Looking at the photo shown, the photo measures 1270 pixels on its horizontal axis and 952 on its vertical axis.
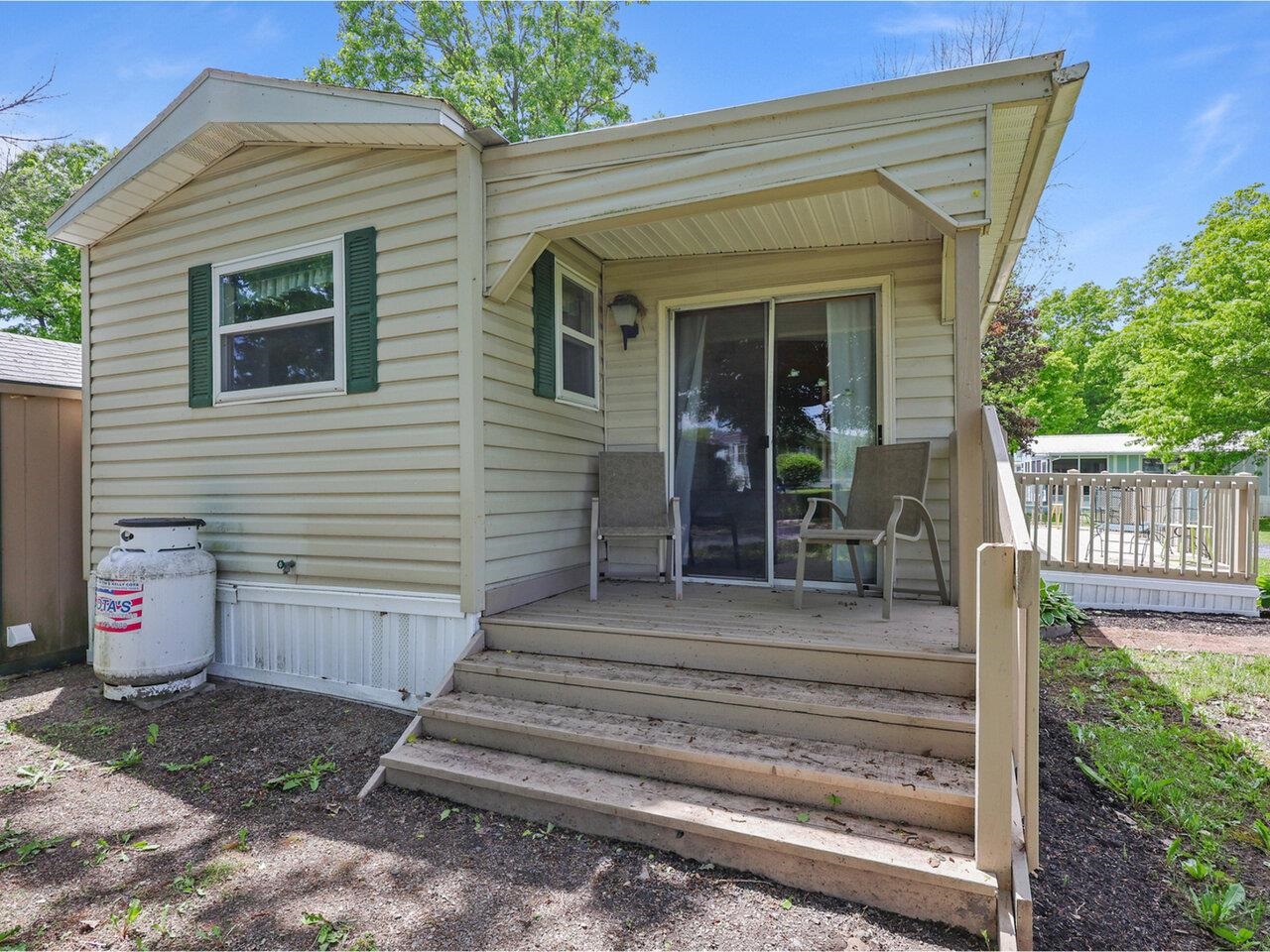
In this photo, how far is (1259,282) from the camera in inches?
461

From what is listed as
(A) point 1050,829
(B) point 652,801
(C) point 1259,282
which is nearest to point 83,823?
(B) point 652,801

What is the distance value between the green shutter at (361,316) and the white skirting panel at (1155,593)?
6.36m

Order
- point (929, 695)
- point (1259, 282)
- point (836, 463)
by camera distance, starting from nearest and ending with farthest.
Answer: point (929, 695) → point (836, 463) → point (1259, 282)

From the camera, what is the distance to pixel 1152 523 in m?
5.69

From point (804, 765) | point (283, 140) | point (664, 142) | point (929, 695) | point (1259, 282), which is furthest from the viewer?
point (1259, 282)

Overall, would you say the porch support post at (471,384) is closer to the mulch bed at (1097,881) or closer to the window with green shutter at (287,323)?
the window with green shutter at (287,323)

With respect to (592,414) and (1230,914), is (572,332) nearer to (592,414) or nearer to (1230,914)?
(592,414)

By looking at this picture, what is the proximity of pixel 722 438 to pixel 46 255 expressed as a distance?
18621 millimetres

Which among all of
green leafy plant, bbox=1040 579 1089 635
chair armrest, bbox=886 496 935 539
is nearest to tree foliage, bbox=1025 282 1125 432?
green leafy plant, bbox=1040 579 1089 635

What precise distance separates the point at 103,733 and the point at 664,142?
4.23 meters

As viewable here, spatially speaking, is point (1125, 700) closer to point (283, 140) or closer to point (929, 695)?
point (929, 695)

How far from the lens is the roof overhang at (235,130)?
3127 millimetres

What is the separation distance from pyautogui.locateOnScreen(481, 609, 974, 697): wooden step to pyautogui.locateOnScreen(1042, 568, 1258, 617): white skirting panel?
15.3 ft

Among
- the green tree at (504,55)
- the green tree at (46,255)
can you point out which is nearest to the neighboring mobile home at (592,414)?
the green tree at (46,255)
